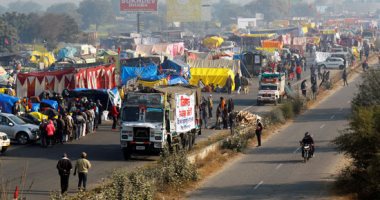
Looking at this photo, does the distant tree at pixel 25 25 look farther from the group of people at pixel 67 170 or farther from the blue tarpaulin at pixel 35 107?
the group of people at pixel 67 170

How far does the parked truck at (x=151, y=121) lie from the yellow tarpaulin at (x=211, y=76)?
87.8 ft

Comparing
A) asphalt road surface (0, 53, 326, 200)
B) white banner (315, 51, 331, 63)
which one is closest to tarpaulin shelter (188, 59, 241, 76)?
white banner (315, 51, 331, 63)

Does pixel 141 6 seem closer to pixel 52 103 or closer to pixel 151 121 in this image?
pixel 52 103

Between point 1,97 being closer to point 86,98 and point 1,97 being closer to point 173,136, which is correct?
point 86,98

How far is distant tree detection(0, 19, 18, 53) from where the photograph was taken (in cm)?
11419

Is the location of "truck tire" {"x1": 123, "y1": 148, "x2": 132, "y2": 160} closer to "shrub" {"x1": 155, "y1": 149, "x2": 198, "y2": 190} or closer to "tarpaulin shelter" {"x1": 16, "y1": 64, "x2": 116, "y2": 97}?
"shrub" {"x1": 155, "y1": 149, "x2": 198, "y2": 190}

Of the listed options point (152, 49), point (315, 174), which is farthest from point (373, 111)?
point (152, 49)

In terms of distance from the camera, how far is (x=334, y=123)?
4425cm

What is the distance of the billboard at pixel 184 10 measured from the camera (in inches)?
6063

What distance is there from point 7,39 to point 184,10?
146ft

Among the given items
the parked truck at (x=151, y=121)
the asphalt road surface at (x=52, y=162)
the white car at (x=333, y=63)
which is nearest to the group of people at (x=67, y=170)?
the asphalt road surface at (x=52, y=162)

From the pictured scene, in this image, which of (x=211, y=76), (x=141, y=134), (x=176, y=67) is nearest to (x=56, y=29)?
(x=211, y=76)

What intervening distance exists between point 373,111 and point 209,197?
533 centimetres

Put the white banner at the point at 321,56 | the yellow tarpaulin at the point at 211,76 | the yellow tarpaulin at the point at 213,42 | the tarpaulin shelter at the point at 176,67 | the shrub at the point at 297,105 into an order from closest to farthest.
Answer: the shrub at the point at 297,105 < the tarpaulin shelter at the point at 176,67 < the yellow tarpaulin at the point at 211,76 < the white banner at the point at 321,56 < the yellow tarpaulin at the point at 213,42
